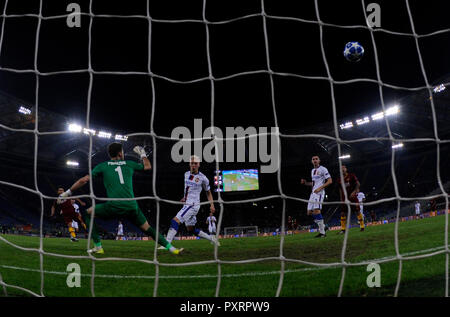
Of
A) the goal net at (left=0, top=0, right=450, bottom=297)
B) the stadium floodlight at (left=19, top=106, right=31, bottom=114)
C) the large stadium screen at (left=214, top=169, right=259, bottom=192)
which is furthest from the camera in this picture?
the large stadium screen at (left=214, top=169, right=259, bottom=192)

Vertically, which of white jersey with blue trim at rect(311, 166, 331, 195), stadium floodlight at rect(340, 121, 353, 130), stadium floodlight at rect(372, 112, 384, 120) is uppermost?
stadium floodlight at rect(372, 112, 384, 120)

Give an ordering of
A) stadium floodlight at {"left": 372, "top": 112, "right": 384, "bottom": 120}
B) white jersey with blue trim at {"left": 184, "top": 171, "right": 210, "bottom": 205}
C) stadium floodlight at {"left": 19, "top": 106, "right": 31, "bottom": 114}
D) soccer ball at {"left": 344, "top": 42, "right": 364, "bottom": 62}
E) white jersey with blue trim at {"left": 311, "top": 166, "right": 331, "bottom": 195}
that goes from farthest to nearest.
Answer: stadium floodlight at {"left": 372, "top": 112, "right": 384, "bottom": 120} < stadium floodlight at {"left": 19, "top": 106, "right": 31, "bottom": 114} < white jersey with blue trim at {"left": 311, "top": 166, "right": 331, "bottom": 195} < soccer ball at {"left": 344, "top": 42, "right": 364, "bottom": 62} < white jersey with blue trim at {"left": 184, "top": 171, "right": 210, "bottom": 205}

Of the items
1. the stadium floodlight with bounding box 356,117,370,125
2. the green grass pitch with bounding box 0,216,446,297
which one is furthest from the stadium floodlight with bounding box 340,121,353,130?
the green grass pitch with bounding box 0,216,446,297

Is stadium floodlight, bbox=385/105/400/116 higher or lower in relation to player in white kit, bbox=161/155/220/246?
higher

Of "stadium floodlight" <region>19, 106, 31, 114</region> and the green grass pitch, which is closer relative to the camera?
the green grass pitch

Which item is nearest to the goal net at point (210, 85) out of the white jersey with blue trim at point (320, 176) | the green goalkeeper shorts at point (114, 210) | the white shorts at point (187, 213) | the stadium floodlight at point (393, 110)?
the stadium floodlight at point (393, 110)

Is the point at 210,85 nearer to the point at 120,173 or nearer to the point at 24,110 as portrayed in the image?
the point at 24,110

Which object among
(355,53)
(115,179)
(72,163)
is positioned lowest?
(115,179)

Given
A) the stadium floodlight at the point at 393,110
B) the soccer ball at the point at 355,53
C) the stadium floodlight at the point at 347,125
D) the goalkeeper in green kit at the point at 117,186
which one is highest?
the stadium floodlight at the point at 393,110

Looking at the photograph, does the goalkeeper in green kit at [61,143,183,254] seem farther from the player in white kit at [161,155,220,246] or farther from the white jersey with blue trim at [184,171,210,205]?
the white jersey with blue trim at [184,171,210,205]

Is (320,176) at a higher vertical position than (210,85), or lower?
lower

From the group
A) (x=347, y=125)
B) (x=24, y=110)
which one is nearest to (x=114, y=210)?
(x=24, y=110)

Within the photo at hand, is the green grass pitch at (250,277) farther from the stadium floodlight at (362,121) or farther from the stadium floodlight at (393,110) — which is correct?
the stadium floodlight at (362,121)
